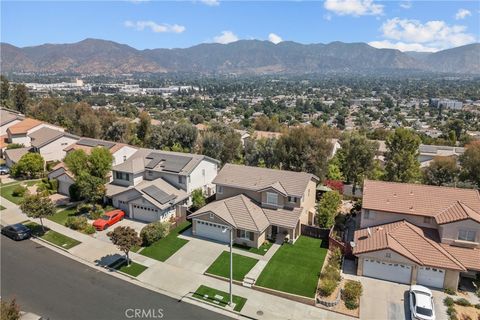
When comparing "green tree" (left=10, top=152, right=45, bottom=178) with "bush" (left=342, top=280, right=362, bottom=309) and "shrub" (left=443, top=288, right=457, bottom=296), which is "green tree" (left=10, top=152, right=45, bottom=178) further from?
"shrub" (left=443, top=288, right=457, bottom=296)

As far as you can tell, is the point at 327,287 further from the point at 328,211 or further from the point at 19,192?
the point at 19,192

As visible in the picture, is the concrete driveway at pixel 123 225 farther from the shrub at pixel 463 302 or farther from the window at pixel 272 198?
the shrub at pixel 463 302

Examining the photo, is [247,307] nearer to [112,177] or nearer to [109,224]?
[109,224]

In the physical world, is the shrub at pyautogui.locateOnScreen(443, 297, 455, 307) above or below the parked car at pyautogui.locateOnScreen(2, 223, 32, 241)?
below

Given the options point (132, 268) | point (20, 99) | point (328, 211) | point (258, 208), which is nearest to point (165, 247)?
point (132, 268)

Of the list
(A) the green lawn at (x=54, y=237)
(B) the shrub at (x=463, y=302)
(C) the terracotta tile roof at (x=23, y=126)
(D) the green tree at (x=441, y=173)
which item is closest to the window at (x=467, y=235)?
(B) the shrub at (x=463, y=302)

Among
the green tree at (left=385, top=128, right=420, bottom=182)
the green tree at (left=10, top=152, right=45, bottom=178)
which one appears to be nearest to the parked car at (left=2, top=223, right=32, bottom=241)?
the green tree at (left=10, top=152, right=45, bottom=178)

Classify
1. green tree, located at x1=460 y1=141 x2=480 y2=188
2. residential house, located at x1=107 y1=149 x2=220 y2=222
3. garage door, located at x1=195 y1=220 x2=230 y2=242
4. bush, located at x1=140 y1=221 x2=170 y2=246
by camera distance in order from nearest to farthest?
bush, located at x1=140 y1=221 x2=170 y2=246
garage door, located at x1=195 y1=220 x2=230 y2=242
residential house, located at x1=107 y1=149 x2=220 y2=222
green tree, located at x1=460 y1=141 x2=480 y2=188
